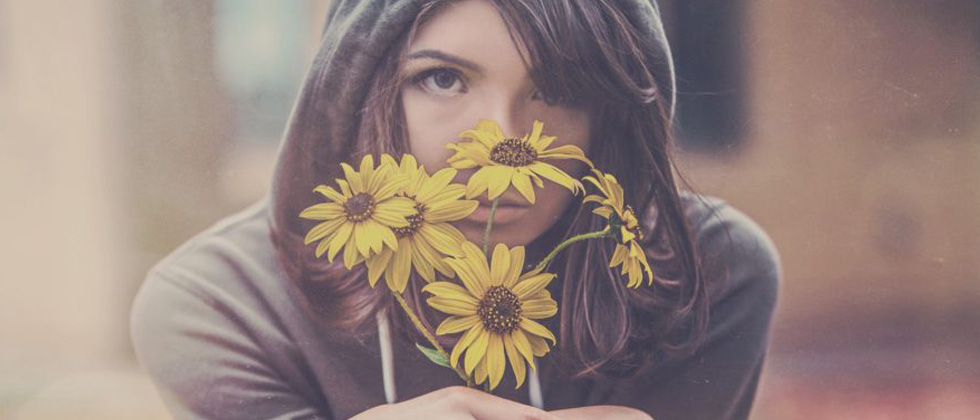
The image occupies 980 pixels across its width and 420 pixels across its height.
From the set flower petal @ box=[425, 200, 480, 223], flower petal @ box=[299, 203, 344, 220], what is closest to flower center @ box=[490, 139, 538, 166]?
flower petal @ box=[425, 200, 480, 223]

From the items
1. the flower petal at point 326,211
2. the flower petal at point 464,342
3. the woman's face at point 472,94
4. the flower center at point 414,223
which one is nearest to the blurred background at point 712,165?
the flower petal at point 326,211

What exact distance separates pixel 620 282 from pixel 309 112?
2.52 feet

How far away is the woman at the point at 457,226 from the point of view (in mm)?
1915

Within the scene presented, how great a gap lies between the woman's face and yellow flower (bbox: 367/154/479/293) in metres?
0.08

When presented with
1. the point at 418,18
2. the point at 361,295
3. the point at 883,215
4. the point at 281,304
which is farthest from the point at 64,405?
the point at 883,215

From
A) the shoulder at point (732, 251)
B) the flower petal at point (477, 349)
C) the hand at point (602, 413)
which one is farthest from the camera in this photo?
the shoulder at point (732, 251)

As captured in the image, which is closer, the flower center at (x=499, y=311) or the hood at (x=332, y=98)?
A: the flower center at (x=499, y=311)

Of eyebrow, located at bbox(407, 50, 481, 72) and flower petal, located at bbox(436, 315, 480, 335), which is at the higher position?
eyebrow, located at bbox(407, 50, 481, 72)

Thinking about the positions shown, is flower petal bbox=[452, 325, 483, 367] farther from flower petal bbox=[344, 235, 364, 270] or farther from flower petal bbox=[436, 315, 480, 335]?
flower petal bbox=[344, 235, 364, 270]

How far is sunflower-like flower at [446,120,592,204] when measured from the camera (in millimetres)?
1826

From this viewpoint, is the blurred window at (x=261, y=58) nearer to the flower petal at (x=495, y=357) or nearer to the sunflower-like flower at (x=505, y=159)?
the sunflower-like flower at (x=505, y=159)

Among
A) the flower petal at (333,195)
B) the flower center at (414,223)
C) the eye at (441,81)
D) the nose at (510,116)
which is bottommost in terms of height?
the flower center at (414,223)

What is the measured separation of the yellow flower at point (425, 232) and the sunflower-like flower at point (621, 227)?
268mm

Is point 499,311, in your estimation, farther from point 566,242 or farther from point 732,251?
point 732,251
